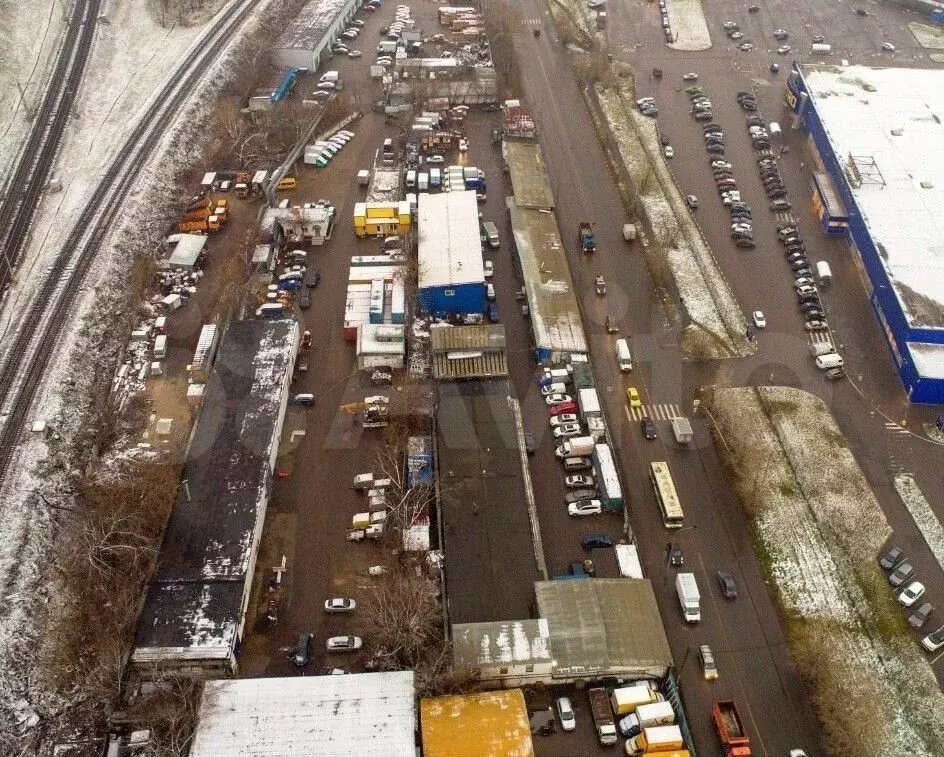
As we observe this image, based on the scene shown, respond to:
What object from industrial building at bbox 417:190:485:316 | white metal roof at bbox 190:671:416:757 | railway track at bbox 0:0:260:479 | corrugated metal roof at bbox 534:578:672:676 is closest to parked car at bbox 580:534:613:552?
corrugated metal roof at bbox 534:578:672:676

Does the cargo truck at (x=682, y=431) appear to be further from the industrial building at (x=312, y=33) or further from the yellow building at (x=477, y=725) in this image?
the industrial building at (x=312, y=33)

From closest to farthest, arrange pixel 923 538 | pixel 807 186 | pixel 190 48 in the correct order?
pixel 923 538
pixel 807 186
pixel 190 48

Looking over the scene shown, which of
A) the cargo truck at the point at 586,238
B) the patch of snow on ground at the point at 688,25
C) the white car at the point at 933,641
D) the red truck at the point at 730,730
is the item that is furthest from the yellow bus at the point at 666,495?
the patch of snow on ground at the point at 688,25

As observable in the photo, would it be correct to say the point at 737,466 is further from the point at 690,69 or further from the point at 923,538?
the point at 690,69

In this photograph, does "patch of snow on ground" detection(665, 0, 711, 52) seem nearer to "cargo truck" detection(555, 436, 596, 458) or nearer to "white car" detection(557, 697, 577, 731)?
"cargo truck" detection(555, 436, 596, 458)

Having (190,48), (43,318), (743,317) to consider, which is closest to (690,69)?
(743,317)

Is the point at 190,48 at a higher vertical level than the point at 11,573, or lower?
higher

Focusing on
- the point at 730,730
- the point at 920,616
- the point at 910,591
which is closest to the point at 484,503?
the point at 730,730
